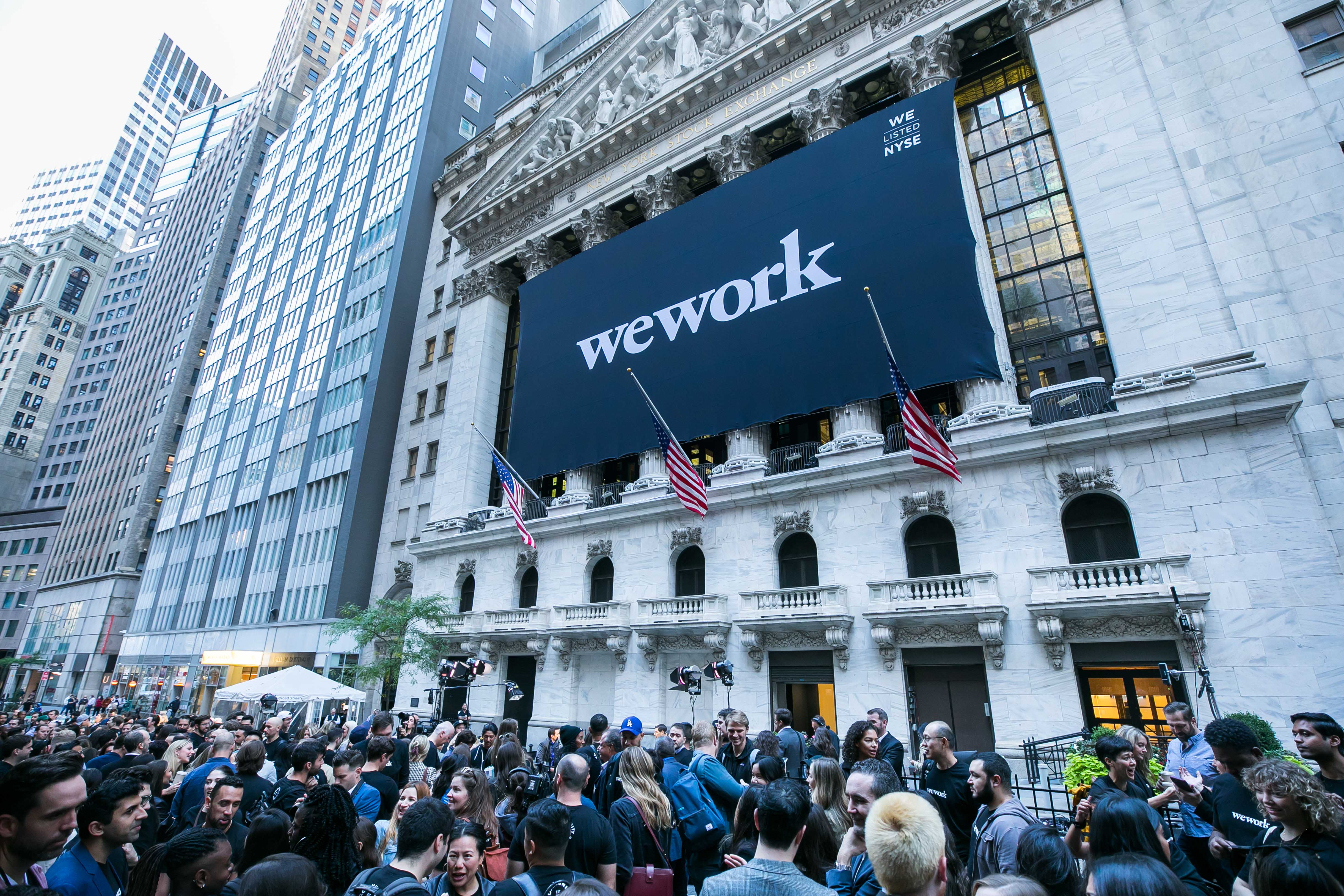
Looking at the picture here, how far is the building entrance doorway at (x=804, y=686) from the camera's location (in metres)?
20.8

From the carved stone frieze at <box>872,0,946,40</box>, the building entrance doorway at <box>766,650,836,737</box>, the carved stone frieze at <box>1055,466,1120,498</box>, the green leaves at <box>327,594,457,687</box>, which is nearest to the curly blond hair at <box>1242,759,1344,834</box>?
the carved stone frieze at <box>1055,466,1120,498</box>

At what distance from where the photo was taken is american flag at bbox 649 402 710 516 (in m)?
21.2

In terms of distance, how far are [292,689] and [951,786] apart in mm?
22556

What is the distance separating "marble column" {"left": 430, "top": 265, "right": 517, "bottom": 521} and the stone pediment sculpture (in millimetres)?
3321

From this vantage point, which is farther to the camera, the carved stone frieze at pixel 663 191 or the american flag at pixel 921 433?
the carved stone frieze at pixel 663 191

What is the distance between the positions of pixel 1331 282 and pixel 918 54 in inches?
610

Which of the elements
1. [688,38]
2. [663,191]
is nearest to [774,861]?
[663,191]

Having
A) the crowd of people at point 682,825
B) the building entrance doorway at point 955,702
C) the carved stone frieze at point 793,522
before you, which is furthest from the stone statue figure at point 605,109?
the crowd of people at point 682,825

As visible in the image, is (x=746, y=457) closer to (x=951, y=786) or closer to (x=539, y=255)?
(x=951, y=786)

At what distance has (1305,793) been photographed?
14.1 ft

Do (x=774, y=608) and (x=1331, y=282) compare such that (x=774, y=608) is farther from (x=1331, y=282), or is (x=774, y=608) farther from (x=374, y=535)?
(x=374, y=535)

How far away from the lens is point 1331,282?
16484mm

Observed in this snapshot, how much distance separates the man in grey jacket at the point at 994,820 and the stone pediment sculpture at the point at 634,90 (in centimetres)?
2729

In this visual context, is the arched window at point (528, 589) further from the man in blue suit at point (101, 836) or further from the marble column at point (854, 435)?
the man in blue suit at point (101, 836)
